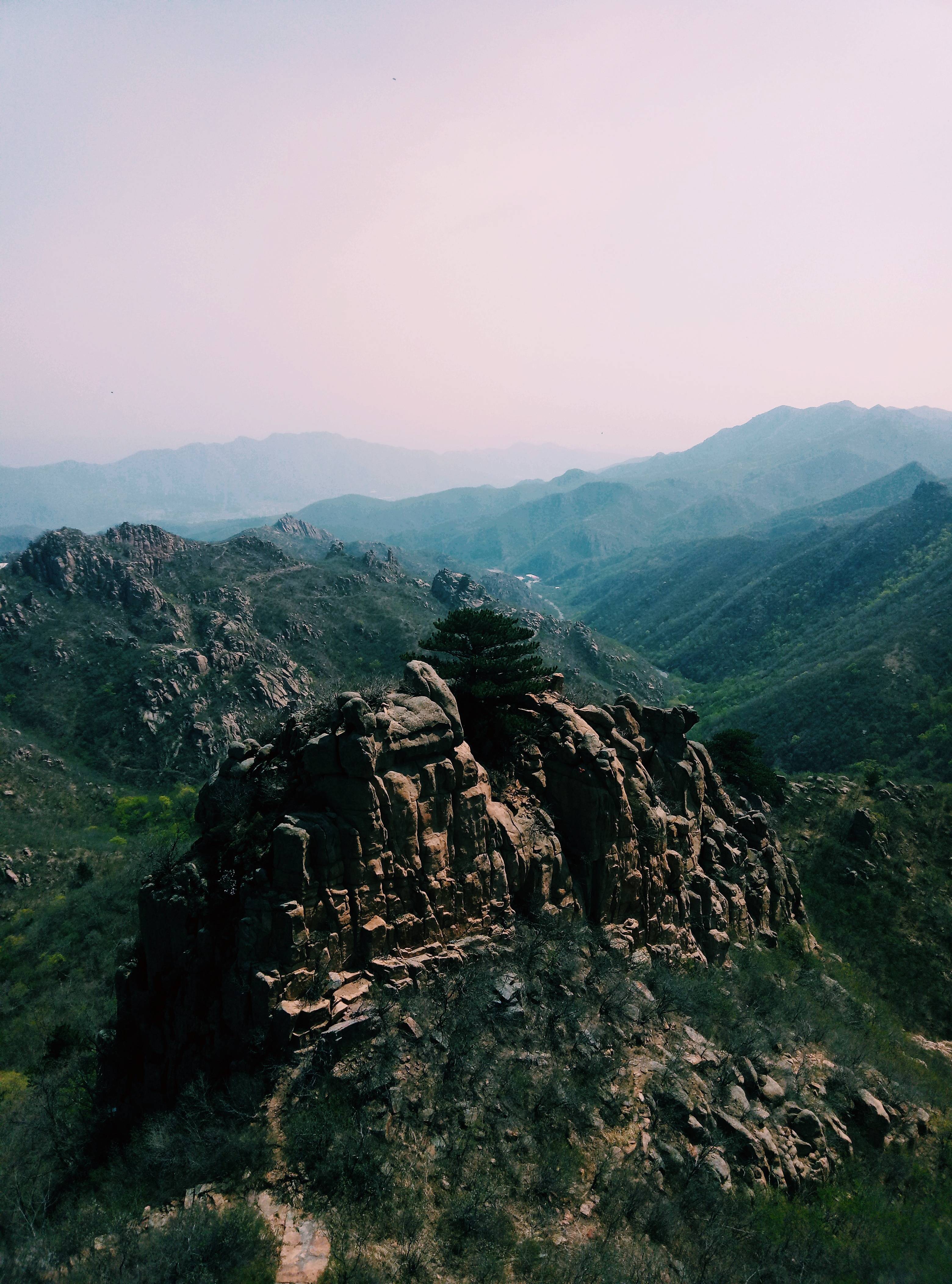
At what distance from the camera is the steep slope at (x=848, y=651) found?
3378 inches

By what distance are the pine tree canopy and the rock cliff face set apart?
1.73 meters

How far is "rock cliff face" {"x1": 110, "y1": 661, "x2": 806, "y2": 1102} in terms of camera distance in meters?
20.9

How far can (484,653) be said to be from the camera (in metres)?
33.1

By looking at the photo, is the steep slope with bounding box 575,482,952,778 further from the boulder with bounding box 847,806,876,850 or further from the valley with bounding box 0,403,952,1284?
the valley with bounding box 0,403,952,1284

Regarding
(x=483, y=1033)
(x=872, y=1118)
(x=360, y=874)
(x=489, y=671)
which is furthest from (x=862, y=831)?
(x=360, y=874)

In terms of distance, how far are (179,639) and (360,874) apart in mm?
88022

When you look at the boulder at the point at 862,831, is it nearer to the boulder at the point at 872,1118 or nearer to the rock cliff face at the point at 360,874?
the rock cliff face at the point at 360,874

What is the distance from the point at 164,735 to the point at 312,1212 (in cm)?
7913

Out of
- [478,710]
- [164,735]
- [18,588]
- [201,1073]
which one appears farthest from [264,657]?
[201,1073]

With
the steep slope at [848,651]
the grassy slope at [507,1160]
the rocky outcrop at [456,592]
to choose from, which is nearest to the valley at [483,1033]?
the grassy slope at [507,1160]

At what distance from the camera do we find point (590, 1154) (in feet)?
63.7

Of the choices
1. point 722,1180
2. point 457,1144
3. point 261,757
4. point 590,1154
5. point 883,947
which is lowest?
point 883,947

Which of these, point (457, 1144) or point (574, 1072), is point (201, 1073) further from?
point (574, 1072)

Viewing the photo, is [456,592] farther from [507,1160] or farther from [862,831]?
[507,1160]
